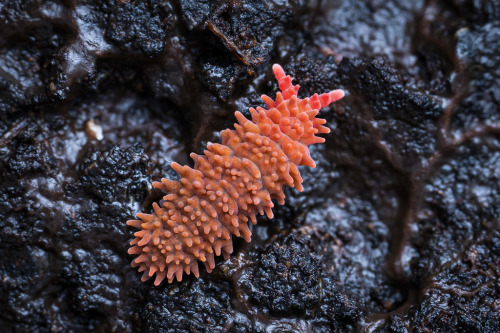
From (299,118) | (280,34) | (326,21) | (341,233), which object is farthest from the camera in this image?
(326,21)

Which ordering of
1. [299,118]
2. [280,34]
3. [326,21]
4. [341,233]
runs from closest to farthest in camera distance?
[299,118], [280,34], [341,233], [326,21]

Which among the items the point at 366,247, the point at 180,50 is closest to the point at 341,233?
the point at 366,247

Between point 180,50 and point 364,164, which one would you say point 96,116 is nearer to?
point 180,50

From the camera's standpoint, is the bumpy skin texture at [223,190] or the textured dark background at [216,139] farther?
the textured dark background at [216,139]

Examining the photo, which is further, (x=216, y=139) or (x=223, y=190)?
(x=216, y=139)
